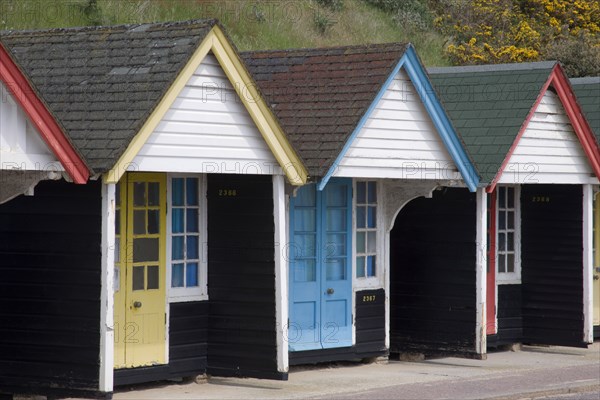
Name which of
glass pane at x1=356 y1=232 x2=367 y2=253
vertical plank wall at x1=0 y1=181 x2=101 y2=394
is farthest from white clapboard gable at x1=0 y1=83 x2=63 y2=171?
glass pane at x1=356 y1=232 x2=367 y2=253

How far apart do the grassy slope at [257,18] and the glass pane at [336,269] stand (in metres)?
14.1

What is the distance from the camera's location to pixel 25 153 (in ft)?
37.4

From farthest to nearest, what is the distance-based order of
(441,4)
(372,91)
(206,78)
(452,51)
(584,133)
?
(441,4) < (452,51) < (584,133) < (372,91) < (206,78)

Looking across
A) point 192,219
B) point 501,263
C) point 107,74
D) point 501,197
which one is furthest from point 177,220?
point 501,263

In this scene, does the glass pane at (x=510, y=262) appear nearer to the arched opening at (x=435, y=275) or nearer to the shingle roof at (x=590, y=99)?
the arched opening at (x=435, y=275)

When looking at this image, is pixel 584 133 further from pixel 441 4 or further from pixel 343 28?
pixel 441 4

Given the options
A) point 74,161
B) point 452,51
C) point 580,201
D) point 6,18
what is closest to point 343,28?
point 452,51

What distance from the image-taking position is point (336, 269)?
1606 cm

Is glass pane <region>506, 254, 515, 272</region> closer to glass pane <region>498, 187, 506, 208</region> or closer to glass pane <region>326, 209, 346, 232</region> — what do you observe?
glass pane <region>498, 187, 506, 208</region>

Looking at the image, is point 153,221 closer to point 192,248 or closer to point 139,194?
point 139,194

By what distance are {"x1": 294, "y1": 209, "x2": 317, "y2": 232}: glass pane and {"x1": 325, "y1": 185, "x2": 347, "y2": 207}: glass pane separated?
1.00 feet

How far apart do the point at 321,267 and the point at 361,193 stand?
115cm

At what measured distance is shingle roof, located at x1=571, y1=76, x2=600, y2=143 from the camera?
61.7ft

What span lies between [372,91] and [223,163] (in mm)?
2488
